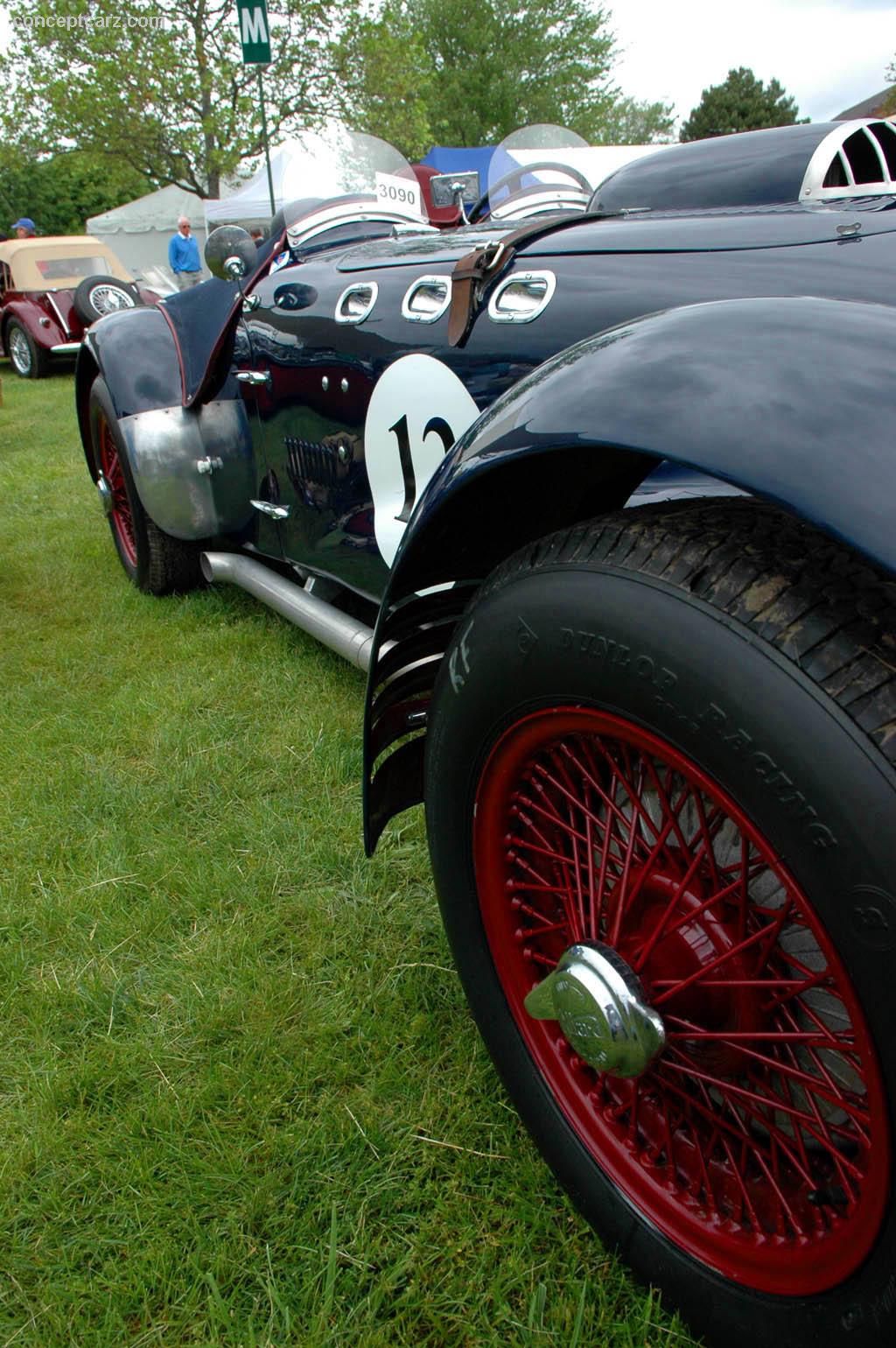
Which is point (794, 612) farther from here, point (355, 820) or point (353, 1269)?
point (355, 820)

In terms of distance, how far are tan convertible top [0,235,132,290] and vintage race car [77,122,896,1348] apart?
11.3 m

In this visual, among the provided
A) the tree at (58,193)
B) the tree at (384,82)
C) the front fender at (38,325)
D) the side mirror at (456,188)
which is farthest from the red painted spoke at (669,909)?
the tree at (58,193)

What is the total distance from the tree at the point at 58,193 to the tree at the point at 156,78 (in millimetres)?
2293

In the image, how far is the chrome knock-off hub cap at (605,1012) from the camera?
39.8 inches

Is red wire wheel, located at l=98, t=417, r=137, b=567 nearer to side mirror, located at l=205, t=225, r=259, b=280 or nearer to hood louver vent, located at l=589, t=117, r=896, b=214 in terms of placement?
side mirror, located at l=205, t=225, r=259, b=280

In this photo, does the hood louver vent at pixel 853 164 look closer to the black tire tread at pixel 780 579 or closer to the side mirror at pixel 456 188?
the black tire tread at pixel 780 579

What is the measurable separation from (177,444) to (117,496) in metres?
0.87

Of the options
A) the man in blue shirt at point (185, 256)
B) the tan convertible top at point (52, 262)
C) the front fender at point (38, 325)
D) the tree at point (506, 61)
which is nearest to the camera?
the front fender at point (38, 325)

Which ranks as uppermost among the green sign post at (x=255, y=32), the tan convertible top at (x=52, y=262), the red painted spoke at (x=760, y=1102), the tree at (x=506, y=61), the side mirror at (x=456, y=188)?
the tree at (x=506, y=61)

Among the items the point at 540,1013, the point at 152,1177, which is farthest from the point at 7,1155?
the point at 540,1013

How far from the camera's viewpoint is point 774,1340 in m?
0.93

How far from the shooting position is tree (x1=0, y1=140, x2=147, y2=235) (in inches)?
1030

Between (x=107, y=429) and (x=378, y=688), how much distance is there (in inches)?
104

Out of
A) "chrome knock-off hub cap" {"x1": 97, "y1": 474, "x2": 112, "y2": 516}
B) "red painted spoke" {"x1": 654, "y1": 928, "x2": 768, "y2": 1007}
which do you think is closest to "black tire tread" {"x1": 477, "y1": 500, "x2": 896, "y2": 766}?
"red painted spoke" {"x1": 654, "y1": 928, "x2": 768, "y2": 1007}
